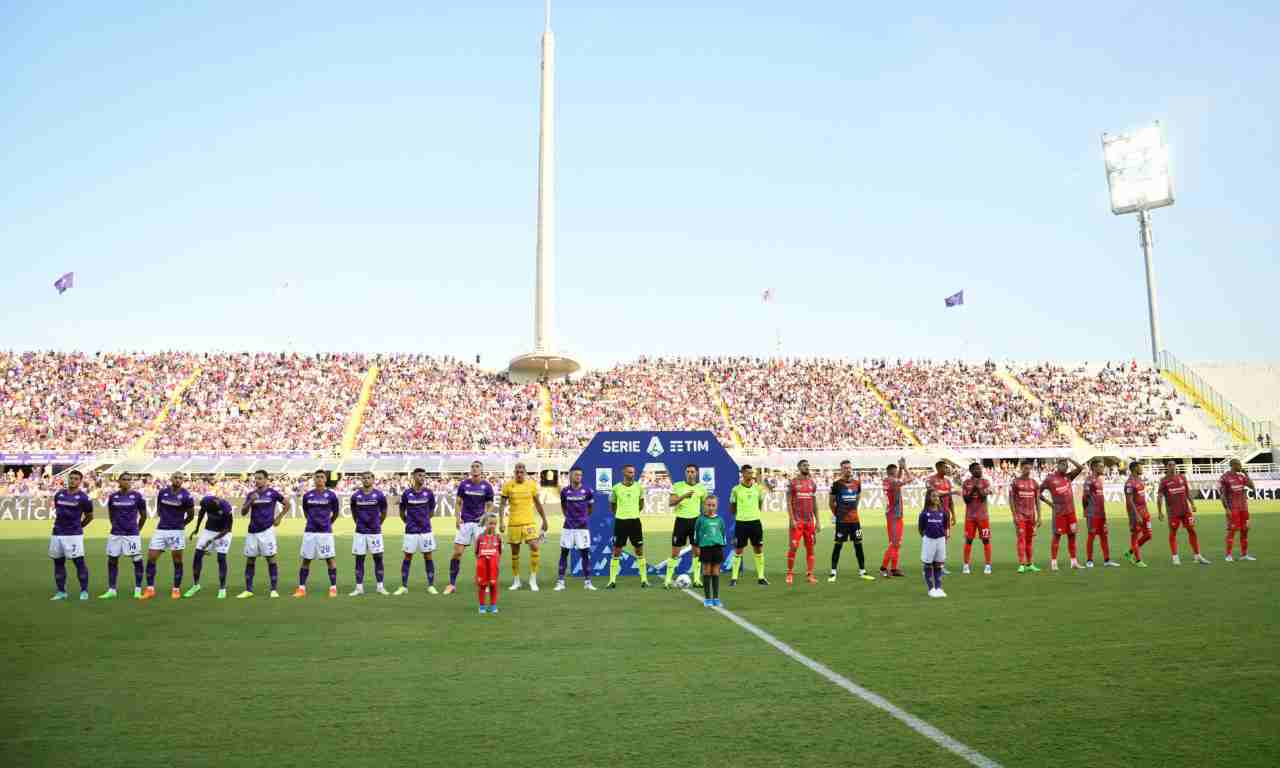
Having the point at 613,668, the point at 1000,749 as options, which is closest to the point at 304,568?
the point at 613,668

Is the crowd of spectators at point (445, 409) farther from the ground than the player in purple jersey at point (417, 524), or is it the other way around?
the crowd of spectators at point (445, 409)

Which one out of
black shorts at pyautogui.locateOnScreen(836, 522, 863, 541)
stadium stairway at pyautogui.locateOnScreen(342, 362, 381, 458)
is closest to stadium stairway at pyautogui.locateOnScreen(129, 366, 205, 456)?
stadium stairway at pyautogui.locateOnScreen(342, 362, 381, 458)

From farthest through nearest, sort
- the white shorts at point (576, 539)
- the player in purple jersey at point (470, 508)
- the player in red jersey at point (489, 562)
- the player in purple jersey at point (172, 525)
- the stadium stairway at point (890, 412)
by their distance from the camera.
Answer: the stadium stairway at point (890, 412) → the white shorts at point (576, 539) → the player in purple jersey at point (470, 508) → the player in purple jersey at point (172, 525) → the player in red jersey at point (489, 562)

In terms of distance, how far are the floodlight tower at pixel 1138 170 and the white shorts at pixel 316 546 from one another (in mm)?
60832

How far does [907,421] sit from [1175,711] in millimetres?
52351

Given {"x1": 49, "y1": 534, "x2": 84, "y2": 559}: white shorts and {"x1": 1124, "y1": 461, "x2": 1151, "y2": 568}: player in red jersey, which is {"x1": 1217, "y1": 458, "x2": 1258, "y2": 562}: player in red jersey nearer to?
{"x1": 1124, "y1": 461, "x2": 1151, "y2": 568}: player in red jersey

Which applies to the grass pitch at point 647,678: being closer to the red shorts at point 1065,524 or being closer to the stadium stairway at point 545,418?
A: the red shorts at point 1065,524

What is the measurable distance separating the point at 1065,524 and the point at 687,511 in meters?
7.16

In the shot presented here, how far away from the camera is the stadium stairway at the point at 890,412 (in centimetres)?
5531

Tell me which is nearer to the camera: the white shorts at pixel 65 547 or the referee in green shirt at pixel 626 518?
the white shorts at pixel 65 547

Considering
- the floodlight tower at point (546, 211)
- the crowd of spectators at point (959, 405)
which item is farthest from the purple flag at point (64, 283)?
the crowd of spectators at point (959, 405)

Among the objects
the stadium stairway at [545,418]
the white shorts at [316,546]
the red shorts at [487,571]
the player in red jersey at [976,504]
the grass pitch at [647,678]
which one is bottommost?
the grass pitch at [647,678]

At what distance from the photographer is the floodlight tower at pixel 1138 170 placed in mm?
A: 59656

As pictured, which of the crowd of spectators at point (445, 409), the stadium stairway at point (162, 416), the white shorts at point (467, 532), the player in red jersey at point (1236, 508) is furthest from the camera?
the crowd of spectators at point (445, 409)
